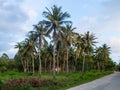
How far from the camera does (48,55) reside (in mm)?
116938

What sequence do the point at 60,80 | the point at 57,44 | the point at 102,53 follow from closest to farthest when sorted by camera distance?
1. the point at 60,80
2. the point at 57,44
3. the point at 102,53

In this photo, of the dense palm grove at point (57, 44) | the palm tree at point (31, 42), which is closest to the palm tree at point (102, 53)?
the dense palm grove at point (57, 44)

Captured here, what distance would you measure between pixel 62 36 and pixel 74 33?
17.9m

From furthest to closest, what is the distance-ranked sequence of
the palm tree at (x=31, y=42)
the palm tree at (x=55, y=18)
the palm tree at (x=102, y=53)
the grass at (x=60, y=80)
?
the palm tree at (x=102, y=53), the palm tree at (x=31, y=42), the palm tree at (x=55, y=18), the grass at (x=60, y=80)

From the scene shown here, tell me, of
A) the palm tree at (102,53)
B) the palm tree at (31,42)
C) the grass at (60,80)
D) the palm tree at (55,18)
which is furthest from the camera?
the palm tree at (102,53)

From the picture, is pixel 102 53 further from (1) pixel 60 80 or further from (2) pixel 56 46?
(1) pixel 60 80

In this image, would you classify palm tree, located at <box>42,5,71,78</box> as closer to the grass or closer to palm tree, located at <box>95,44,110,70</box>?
the grass

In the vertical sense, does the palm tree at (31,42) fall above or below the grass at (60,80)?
above

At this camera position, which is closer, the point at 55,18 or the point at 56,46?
the point at 55,18

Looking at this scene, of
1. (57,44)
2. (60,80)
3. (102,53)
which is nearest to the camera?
(60,80)

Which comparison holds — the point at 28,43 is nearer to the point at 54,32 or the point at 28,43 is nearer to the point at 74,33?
the point at 74,33

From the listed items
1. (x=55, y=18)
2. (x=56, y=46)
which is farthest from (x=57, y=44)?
(x=55, y=18)

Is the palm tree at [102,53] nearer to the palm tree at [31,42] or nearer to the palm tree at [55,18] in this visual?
the palm tree at [31,42]

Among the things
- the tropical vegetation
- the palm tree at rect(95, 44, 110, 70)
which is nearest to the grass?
the tropical vegetation
